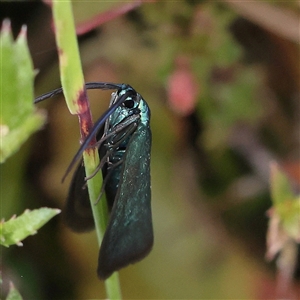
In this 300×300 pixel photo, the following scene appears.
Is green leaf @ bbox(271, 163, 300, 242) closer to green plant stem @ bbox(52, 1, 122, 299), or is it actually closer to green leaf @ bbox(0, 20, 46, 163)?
green plant stem @ bbox(52, 1, 122, 299)

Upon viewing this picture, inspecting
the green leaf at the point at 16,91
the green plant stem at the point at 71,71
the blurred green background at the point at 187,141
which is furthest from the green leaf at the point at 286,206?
the green leaf at the point at 16,91

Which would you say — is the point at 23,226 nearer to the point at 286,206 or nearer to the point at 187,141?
the point at 286,206

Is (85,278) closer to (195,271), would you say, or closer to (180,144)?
(195,271)

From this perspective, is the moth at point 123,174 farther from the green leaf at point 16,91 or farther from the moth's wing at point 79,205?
the green leaf at point 16,91

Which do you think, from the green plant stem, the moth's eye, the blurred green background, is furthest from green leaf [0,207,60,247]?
the blurred green background

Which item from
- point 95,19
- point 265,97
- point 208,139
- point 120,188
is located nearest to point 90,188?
point 120,188

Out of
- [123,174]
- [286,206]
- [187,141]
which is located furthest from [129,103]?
[187,141]

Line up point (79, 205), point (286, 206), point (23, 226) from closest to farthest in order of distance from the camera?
point (23, 226)
point (79, 205)
point (286, 206)
